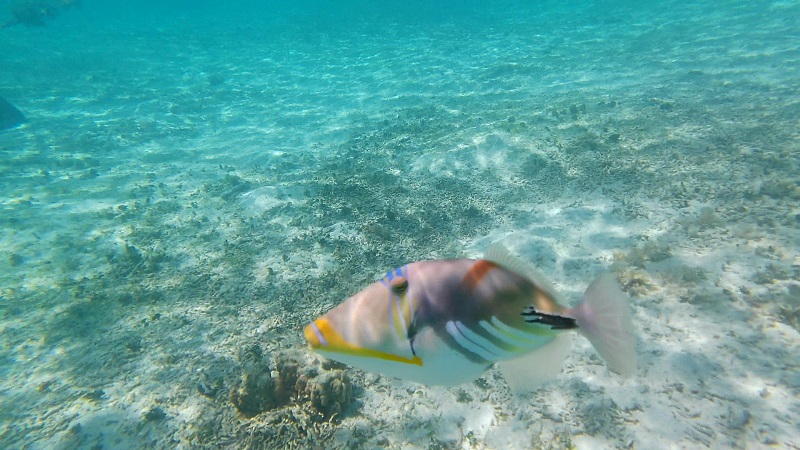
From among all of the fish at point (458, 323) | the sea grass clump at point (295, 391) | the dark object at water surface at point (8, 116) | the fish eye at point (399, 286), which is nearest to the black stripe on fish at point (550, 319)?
the fish at point (458, 323)

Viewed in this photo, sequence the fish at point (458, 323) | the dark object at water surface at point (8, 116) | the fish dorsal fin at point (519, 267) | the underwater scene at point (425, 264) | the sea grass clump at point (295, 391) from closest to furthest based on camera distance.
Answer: the fish at point (458, 323) → the fish dorsal fin at point (519, 267) → the underwater scene at point (425, 264) → the sea grass clump at point (295, 391) → the dark object at water surface at point (8, 116)

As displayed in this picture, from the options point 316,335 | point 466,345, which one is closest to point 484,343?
point 466,345

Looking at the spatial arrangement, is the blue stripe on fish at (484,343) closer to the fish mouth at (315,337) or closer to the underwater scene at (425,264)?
the underwater scene at (425,264)

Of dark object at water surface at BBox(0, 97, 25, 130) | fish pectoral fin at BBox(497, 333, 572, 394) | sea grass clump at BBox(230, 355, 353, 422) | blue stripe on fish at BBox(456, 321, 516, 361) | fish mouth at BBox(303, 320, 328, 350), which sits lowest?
sea grass clump at BBox(230, 355, 353, 422)

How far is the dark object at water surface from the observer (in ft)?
45.2

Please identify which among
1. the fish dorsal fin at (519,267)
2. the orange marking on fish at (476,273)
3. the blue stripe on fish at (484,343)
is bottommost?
the blue stripe on fish at (484,343)

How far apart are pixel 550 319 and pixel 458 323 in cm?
30

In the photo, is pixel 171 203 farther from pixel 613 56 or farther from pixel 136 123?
pixel 613 56

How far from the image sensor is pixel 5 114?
13.9m

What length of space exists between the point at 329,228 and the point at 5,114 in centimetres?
1647

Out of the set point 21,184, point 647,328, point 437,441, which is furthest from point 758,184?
point 21,184

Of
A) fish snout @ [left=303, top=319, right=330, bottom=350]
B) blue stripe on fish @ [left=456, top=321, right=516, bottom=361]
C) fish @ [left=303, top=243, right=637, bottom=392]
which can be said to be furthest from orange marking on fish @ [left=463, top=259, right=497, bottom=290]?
fish snout @ [left=303, top=319, right=330, bottom=350]

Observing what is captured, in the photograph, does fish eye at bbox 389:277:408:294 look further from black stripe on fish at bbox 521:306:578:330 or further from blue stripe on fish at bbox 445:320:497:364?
black stripe on fish at bbox 521:306:578:330

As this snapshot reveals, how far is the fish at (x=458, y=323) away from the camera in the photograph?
3.49 feet
